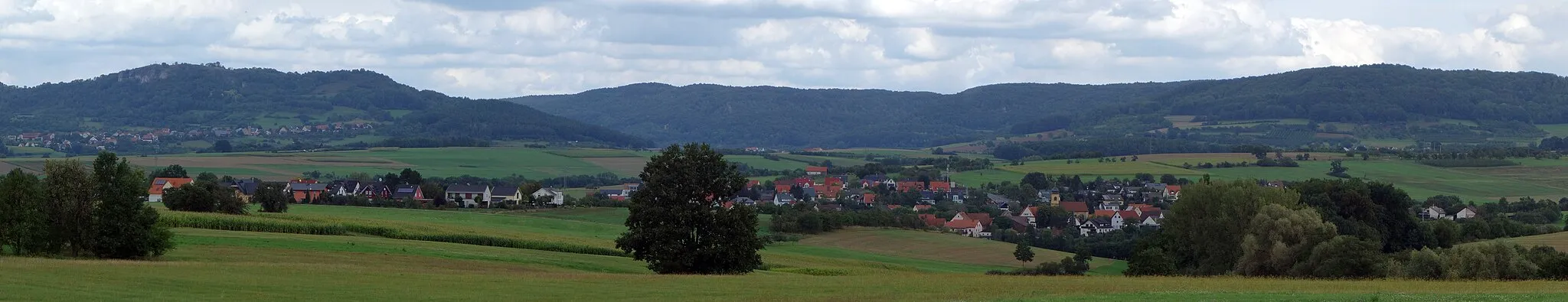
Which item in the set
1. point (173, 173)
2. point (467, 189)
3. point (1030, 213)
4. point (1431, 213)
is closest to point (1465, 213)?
point (1431, 213)

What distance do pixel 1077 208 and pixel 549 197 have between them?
147 feet

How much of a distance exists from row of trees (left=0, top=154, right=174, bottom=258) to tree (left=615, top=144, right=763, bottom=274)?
1426 cm

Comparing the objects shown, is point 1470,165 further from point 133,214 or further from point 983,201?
point 133,214

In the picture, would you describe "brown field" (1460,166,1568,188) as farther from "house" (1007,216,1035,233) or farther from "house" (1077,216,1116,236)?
"house" (1007,216,1035,233)

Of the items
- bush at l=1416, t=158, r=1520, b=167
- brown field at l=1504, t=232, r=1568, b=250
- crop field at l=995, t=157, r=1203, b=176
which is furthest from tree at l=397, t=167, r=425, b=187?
bush at l=1416, t=158, r=1520, b=167

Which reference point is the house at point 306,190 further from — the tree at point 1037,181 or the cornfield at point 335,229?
the tree at point 1037,181

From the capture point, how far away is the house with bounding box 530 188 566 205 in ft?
357

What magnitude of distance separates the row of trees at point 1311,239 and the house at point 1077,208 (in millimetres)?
45913

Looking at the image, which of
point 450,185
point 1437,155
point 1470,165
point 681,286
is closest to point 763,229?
point 450,185

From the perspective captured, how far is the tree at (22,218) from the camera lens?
1679 inches

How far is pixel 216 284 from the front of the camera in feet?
102

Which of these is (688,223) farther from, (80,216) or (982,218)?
(982,218)

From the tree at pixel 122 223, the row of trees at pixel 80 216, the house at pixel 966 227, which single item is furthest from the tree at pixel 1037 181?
the row of trees at pixel 80 216

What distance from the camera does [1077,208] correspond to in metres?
126
